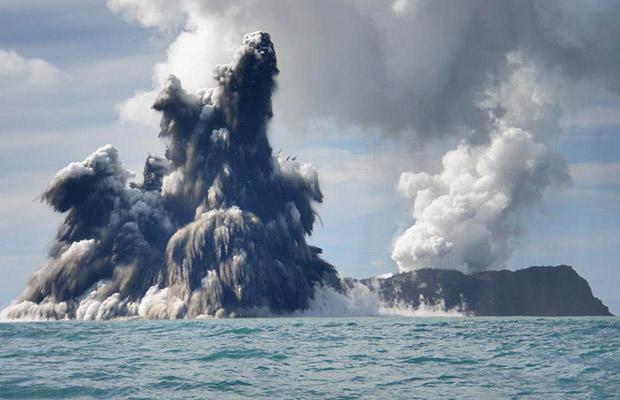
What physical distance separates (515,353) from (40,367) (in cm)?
3722

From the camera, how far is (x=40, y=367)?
5384cm

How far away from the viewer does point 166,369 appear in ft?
173

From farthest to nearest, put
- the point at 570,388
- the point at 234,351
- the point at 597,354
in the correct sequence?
the point at 234,351 → the point at 597,354 → the point at 570,388

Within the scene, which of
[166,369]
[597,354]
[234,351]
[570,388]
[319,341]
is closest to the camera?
[570,388]

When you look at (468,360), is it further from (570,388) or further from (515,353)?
(570,388)

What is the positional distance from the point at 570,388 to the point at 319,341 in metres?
41.3

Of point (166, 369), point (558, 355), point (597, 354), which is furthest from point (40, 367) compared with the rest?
point (597, 354)

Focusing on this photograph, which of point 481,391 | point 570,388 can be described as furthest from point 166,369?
point 570,388

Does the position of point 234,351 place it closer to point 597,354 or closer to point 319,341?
point 319,341

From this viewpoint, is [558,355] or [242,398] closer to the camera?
[242,398]

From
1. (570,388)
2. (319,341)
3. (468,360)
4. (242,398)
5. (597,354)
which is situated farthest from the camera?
(319,341)

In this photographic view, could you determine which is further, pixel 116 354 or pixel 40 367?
pixel 116 354

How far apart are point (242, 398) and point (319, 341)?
4265cm

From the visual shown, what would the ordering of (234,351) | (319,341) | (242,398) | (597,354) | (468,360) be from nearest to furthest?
1. (242,398)
2. (468,360)
3. (597,354)
4. (234,351)
5. (319,341)
